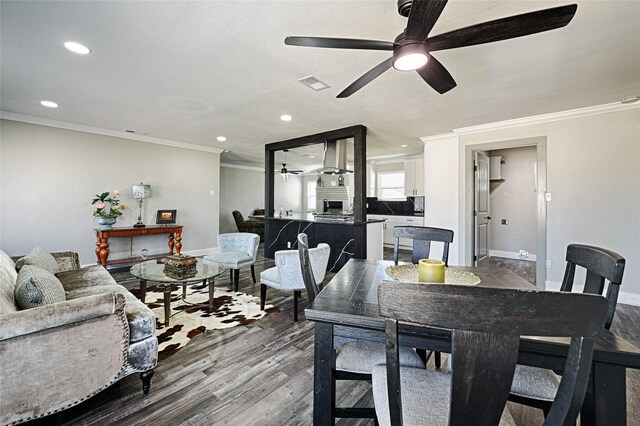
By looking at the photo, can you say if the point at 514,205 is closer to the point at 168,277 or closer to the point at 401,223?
the point at 401,223

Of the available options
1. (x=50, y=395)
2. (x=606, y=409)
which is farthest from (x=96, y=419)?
(x=606, y=409)

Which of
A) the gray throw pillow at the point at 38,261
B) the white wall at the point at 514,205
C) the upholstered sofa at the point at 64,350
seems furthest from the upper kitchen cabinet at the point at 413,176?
the gray throw pillow at the point at 38,261

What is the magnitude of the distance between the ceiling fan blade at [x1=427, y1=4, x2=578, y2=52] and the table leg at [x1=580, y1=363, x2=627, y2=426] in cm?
147

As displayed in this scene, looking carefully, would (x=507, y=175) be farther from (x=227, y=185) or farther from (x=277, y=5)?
(x=227, y=185)

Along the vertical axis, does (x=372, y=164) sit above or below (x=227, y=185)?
above

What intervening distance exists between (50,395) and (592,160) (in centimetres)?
557

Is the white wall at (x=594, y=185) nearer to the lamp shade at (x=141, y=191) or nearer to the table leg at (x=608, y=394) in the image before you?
the table leg at (x=608, y=394)

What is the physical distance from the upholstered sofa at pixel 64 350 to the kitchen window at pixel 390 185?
703cm

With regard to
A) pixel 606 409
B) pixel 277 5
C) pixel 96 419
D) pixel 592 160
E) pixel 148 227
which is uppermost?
pixel 277 5

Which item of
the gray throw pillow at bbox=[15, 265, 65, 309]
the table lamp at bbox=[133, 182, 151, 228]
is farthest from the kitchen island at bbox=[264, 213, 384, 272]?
the gray throw pillow at bbox=[15, 265, 65, 309]

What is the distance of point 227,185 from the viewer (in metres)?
8.74

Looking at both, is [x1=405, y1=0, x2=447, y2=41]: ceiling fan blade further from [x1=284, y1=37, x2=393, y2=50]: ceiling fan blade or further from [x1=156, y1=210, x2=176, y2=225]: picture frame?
[x1=156, y1=210, x2=176, y2=225]: picture frame

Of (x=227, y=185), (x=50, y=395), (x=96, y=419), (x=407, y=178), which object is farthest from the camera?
(x=227, y=185)

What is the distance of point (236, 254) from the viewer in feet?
12.2
